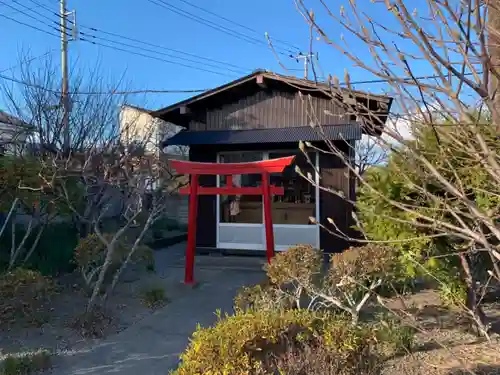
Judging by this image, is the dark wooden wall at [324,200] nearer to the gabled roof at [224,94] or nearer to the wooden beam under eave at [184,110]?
the wooden beam under eave at [184,110]

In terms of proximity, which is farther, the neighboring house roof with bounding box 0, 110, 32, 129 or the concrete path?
the neighboring house roof with bounding box 0, 110, 32, 129

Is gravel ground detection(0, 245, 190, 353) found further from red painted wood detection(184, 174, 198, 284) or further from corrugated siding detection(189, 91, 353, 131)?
corrugated siding detection(189, 91, 353, 131)

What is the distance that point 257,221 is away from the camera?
35.3 ft

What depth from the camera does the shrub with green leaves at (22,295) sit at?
5.73 m

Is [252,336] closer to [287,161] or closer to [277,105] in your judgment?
[287,161]

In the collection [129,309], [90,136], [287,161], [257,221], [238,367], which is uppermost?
[90,136]

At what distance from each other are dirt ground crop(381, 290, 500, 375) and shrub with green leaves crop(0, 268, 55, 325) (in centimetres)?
453

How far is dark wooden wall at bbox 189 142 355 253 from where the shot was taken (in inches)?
385

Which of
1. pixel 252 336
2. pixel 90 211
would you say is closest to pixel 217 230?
pixel 90 211

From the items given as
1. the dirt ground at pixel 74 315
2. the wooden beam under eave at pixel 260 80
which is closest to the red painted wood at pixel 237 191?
the dirt ground at pixel 74 315

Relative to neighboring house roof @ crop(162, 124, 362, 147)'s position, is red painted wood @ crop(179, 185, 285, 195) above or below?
below

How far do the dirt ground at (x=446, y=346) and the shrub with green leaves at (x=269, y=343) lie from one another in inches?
22.1

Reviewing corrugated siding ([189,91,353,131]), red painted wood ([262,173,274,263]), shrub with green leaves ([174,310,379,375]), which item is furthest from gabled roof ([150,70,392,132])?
shrub with green leaves ([174,310,379,375])

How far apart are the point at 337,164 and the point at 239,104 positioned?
2.92 metres
